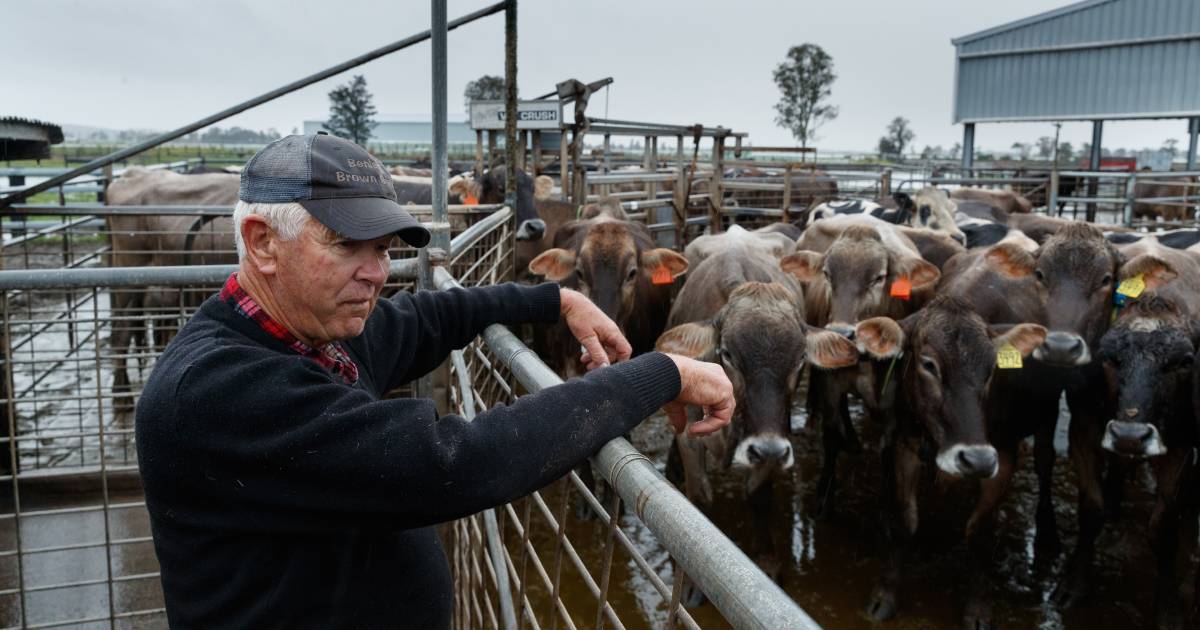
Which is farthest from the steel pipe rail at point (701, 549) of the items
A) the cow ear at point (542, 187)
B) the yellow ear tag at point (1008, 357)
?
the cow ear at point (542, 187)

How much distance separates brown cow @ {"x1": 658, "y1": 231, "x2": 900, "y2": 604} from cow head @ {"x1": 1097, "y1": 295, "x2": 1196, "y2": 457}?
1.13 metres

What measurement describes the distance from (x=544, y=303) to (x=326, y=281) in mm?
839

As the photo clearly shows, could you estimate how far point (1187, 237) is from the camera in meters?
6.71

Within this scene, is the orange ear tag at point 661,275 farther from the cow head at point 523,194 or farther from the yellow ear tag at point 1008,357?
the yellow ear tag at point 1008,357

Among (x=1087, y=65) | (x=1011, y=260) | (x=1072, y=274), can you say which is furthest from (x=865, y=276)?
(x=1087, y=65)

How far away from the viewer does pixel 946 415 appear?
4223 mm

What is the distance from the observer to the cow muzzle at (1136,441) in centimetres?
414

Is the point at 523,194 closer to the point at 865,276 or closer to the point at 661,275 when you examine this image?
the point at 661,275

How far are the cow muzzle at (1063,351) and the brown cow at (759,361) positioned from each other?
88 cm

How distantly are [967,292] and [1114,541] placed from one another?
178cm

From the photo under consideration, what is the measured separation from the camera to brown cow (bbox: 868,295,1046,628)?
414cm

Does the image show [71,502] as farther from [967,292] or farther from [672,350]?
[967,292]

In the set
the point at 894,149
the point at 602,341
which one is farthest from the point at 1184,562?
the point at 894,149

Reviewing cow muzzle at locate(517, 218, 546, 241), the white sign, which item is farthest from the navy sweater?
the white sign
